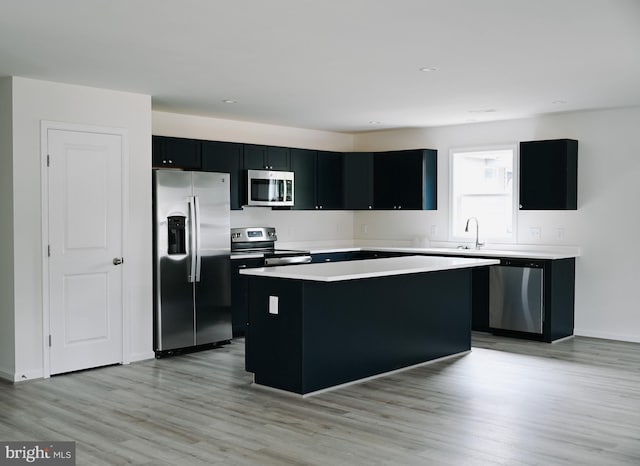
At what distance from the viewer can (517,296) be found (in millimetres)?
7305

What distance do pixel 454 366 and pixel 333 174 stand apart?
3.63 metres

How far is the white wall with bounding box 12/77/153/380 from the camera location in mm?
5418

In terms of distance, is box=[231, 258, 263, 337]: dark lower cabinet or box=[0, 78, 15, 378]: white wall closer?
box=[0, 78, 15, 378]: white wall

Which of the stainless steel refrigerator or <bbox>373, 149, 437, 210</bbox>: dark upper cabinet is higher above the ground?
<bbox>373, 149, 437, 210</bbox>: dark upper cabinet

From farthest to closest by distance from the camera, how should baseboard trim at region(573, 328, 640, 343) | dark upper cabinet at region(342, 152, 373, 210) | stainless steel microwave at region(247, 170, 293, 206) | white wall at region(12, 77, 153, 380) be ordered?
dark upper cabinet at region(342, 152, 373, 210) → stainless steel microwave at region(247, 170, 293, 206) → baseboard trim at region(573, 328, 640, 343) → white wall at region(12, 77, 153, 380)

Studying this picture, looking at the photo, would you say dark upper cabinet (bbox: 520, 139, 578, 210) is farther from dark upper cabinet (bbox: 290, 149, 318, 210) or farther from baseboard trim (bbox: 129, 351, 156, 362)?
baseboard trim (bbox: 129, 351, 156, 362)

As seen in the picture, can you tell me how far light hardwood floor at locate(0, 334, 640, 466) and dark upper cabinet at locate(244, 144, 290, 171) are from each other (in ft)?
8.36

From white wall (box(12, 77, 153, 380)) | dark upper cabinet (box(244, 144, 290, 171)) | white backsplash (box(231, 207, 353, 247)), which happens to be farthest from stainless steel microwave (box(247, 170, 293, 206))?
white wall (box(12, 77, 153, 380))

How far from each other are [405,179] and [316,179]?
44.8 inches

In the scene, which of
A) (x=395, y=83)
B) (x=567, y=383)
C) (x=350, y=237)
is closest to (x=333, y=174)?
(x=350, y=237)

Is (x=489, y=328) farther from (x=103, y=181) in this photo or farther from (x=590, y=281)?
(x=103, y=181)

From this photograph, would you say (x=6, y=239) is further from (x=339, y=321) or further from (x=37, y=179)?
(x=339, y=321)

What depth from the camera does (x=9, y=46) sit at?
174 inches

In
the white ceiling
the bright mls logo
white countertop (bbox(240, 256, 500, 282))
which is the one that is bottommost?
the bright mls logo
